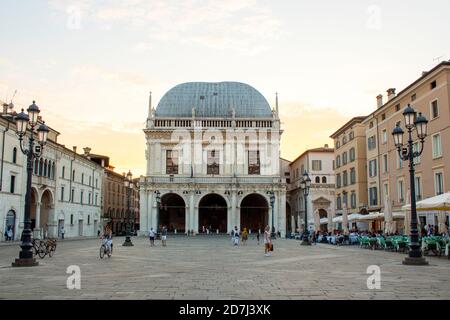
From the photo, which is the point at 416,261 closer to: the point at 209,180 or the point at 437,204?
the point at 437,204

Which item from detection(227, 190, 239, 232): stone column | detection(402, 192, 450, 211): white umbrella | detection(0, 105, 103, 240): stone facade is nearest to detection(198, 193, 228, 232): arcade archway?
detection(227, 190, 239, 232): stone column

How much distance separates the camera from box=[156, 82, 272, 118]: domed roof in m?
72.2

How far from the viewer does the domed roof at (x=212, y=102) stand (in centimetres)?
7219

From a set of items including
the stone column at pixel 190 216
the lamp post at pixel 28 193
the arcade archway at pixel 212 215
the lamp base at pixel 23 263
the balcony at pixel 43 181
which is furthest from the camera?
the arcade archway at pixel 212 215

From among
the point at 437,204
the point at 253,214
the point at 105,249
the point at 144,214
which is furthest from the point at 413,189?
the point at 253,214

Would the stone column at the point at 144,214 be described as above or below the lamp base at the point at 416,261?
above

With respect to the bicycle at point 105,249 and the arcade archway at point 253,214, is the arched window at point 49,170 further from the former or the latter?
the bicycle at point 105,249

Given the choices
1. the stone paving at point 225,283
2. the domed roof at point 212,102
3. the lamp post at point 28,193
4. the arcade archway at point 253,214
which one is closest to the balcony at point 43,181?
the domed roof at point 212,102

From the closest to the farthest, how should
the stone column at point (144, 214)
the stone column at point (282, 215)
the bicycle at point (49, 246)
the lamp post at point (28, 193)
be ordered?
the lamp post at point (28, 193) < the bicycle at point (49, 246) < the stone column at point (144, 214) < the stone column at point (282, 215)

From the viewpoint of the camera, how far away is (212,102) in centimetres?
7319

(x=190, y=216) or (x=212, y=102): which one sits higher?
(x=212, y=102)

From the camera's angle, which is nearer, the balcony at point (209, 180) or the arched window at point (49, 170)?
the arched window at point (49, 170)

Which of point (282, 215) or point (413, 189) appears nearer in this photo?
point (413, 189)
